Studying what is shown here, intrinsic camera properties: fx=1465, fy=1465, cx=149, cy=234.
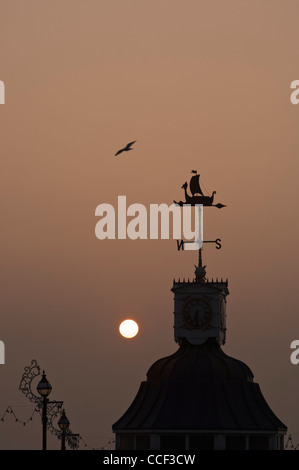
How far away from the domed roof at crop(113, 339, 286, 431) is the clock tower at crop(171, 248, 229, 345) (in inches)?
41.6

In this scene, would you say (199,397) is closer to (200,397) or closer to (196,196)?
(200,397)

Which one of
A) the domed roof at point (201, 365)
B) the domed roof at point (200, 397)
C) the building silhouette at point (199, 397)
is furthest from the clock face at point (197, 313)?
the domed roof at point (200, 397)

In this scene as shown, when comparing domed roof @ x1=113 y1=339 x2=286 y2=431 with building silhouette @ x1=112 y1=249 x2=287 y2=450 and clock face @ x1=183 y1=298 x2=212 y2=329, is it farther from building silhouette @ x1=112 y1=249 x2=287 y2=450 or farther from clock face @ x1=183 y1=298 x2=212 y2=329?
clock face @ x1=183 y1=298 x2=212 y2=329

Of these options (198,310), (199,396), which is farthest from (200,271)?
(199,396)

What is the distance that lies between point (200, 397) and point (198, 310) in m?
6.58

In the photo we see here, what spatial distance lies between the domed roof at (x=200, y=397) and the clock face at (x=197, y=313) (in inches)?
70.6

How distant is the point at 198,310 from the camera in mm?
111375

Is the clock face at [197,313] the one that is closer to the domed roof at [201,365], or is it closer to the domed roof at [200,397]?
the domed roof at [201,365]

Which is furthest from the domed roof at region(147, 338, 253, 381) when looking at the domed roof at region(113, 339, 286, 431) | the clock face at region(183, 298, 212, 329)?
the clock face at region(183, 298, 212, 329)
